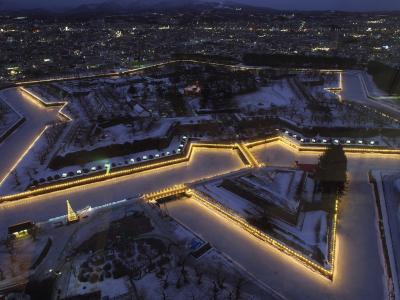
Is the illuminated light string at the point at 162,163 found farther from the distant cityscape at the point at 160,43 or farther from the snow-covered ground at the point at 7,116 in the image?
the distant cityscape at the point at 160,43

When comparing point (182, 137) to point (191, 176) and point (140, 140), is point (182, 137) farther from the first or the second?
point (191, 176)

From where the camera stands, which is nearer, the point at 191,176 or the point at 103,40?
the point at 191,176

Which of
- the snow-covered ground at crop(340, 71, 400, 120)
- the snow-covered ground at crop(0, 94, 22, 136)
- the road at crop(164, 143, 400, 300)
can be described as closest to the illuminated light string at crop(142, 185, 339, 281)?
the road at crop(164, 143, 400, 300)

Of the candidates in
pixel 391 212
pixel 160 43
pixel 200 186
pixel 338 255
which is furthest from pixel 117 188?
pixel 160 43

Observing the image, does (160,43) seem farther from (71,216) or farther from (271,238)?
(271,238)

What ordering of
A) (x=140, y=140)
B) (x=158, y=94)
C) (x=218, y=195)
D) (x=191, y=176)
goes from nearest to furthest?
(x=218, y=195), (x=191, y=176), (x=140, y=140), (x=158, y=94)

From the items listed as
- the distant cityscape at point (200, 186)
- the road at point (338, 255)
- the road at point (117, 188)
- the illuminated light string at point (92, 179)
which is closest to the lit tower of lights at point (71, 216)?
the distant cityscape at point (200, 186)

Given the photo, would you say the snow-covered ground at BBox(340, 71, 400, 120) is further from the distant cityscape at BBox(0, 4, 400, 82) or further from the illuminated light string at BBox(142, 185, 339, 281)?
the illuminated light string at BBox(142, 185, 339, 281)

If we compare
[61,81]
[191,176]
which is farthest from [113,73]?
[191,176]
